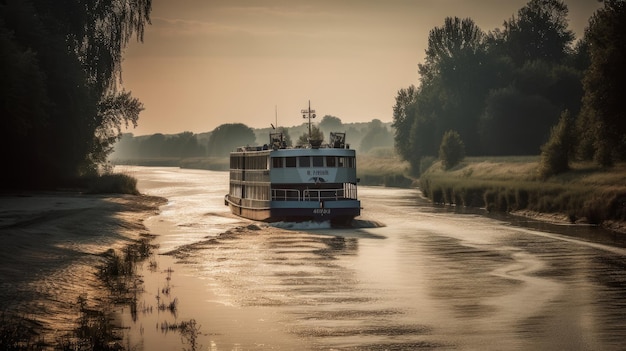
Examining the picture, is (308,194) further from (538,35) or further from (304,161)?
(538,35)

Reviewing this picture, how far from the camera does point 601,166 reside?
6375 centimetres

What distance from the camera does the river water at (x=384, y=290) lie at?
845 inches

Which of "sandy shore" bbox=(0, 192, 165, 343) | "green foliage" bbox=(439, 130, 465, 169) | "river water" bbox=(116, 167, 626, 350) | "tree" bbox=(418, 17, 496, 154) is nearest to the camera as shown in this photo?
"river water" bbox=(116, 167, 626, 350)

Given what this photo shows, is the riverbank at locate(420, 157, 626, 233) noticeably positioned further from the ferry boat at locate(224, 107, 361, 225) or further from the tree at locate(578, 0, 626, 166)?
the ferry boat at locate(224, 107, 361, 225)

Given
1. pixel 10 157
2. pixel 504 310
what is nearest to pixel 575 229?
pixel 504 310

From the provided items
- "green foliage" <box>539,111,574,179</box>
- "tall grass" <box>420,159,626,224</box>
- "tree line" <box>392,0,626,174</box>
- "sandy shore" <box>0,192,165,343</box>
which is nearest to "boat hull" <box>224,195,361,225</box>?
"sandy shore" <box>0,192,165,343</box>

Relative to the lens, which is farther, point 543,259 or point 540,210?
point 540,210

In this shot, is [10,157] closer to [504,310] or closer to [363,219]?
[363,219]

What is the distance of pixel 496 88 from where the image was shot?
5037 inches

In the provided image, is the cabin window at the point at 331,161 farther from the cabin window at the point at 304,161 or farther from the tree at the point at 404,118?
the tree at the point at 404,118

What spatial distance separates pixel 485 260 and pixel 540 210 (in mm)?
26064

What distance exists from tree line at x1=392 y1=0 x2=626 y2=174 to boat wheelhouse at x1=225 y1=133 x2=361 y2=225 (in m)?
43.0

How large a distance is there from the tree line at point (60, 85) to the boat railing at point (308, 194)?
1696 cm

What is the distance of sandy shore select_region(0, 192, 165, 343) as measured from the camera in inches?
878
